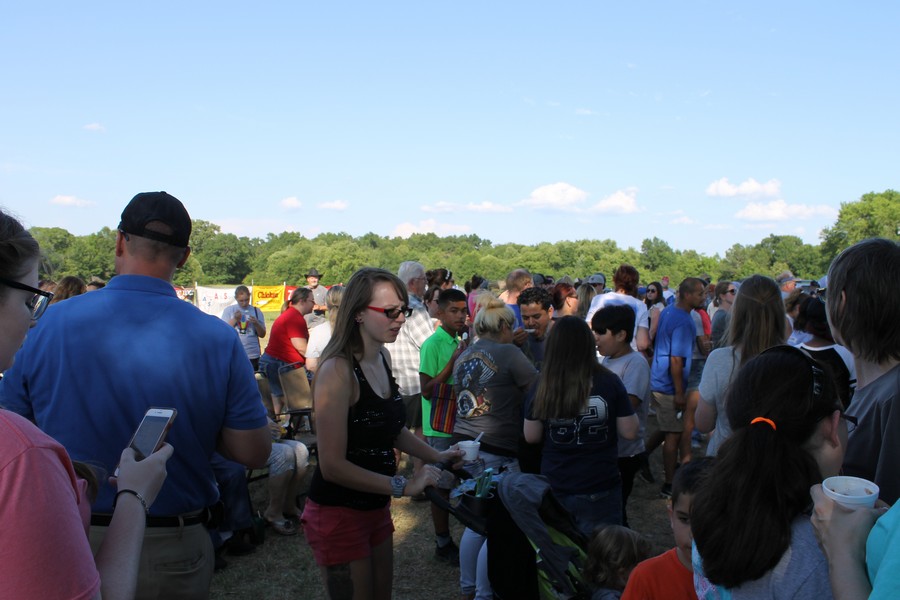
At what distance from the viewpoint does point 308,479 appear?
663 centimetres

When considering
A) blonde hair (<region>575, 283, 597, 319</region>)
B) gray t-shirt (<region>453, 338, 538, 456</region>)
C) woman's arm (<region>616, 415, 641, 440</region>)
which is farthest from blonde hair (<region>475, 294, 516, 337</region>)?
blonde hair (<region>575, 283, 597, 319</region>)

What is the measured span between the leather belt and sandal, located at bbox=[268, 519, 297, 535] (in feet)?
11.1

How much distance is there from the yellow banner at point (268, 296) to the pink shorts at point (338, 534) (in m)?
28.2

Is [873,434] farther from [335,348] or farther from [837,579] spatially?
[335,348]

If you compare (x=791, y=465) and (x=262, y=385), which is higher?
(x=791, y=465)

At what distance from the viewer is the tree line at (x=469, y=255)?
61.6 meters

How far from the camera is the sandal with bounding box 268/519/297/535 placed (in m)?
5.30

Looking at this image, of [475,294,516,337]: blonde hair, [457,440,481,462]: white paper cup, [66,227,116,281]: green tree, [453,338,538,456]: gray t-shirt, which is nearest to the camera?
[457,440,481,462]: white paper cup

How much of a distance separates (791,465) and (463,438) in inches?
112

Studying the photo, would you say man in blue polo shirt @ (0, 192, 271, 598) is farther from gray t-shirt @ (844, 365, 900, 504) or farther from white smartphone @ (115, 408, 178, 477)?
gray t-shirt @ (844, 365, 900, 504)

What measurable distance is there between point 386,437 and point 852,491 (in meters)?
1.79

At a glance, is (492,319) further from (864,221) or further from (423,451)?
(864,221)

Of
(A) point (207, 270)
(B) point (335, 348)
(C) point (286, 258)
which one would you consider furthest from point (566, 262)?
(B) point (335, 348)

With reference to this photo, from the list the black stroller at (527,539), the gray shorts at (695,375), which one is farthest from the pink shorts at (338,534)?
the gray shorts at (695,375)
